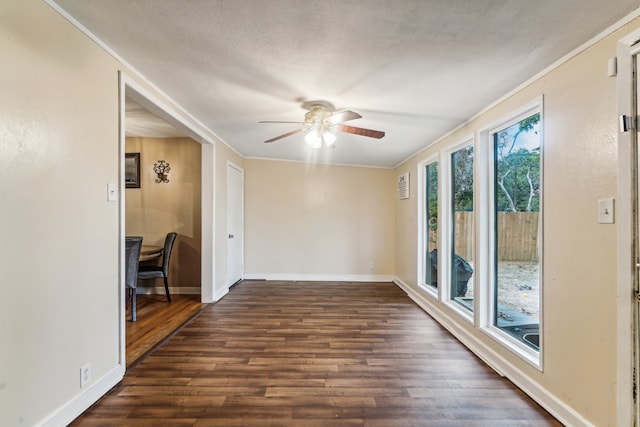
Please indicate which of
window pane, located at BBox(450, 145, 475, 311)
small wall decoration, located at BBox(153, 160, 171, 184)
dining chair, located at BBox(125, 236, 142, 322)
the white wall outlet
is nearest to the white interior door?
small wall decoration, located at BBox(153, 160, 171, 184)

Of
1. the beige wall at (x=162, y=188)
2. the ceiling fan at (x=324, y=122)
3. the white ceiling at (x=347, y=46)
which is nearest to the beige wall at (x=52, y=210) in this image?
the white ceiling at (x=347, y=46)

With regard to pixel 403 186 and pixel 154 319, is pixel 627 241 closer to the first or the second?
pixel 403 186

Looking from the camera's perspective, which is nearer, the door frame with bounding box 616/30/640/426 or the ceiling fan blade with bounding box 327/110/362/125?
the door frame with bounding box 616/30/640/426

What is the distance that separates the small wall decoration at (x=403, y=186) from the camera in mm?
4887

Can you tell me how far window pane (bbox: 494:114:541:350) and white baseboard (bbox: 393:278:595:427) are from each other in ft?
0.81

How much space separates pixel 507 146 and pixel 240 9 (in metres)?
2.35

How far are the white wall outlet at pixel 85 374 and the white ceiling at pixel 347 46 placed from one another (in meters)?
2.07

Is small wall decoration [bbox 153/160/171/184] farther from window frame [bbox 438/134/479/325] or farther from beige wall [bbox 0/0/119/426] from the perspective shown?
window frame [bbox 438/134/479/325]

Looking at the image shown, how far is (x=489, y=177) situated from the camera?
2717 mm

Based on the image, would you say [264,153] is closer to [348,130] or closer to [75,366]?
[348,130]

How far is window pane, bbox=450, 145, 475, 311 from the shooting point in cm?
312

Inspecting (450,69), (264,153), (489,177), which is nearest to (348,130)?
(450,69)

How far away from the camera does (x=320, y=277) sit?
5539 millimetres

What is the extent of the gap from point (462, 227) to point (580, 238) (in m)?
1.59
